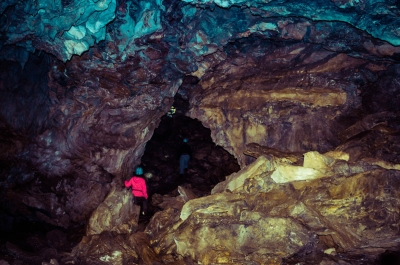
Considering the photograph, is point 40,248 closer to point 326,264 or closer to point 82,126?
point 82,126

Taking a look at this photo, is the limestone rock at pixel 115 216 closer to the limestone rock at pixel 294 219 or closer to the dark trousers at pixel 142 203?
the dark trousers at pixel 142 203

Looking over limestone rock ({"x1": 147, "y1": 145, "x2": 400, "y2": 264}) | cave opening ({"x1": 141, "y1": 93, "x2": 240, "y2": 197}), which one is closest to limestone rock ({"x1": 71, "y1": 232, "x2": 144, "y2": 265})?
limestone rock ({"x1": 147, "y1": 145, "x2": 400, "y2": 264})

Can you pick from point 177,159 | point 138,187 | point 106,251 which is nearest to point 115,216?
point 138,187

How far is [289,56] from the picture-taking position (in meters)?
6.82

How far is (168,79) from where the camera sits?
7.40 metres

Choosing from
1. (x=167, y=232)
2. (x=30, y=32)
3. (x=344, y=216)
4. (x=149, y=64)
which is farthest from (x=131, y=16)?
(x=344, y=216)

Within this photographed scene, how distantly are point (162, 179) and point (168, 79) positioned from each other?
5.12m

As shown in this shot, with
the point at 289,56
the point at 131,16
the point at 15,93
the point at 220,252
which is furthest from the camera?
the point at 15,93

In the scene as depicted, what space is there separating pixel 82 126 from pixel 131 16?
327 centimetres

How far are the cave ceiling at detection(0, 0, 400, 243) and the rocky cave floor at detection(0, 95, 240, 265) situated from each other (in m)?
0.60

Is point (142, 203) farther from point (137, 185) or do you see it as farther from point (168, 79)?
point (168, 79)

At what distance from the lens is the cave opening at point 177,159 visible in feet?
36.9

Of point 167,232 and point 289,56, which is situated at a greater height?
point 289,56

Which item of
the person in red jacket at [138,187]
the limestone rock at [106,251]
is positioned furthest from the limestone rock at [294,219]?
the person in red jacket at [138,187]
